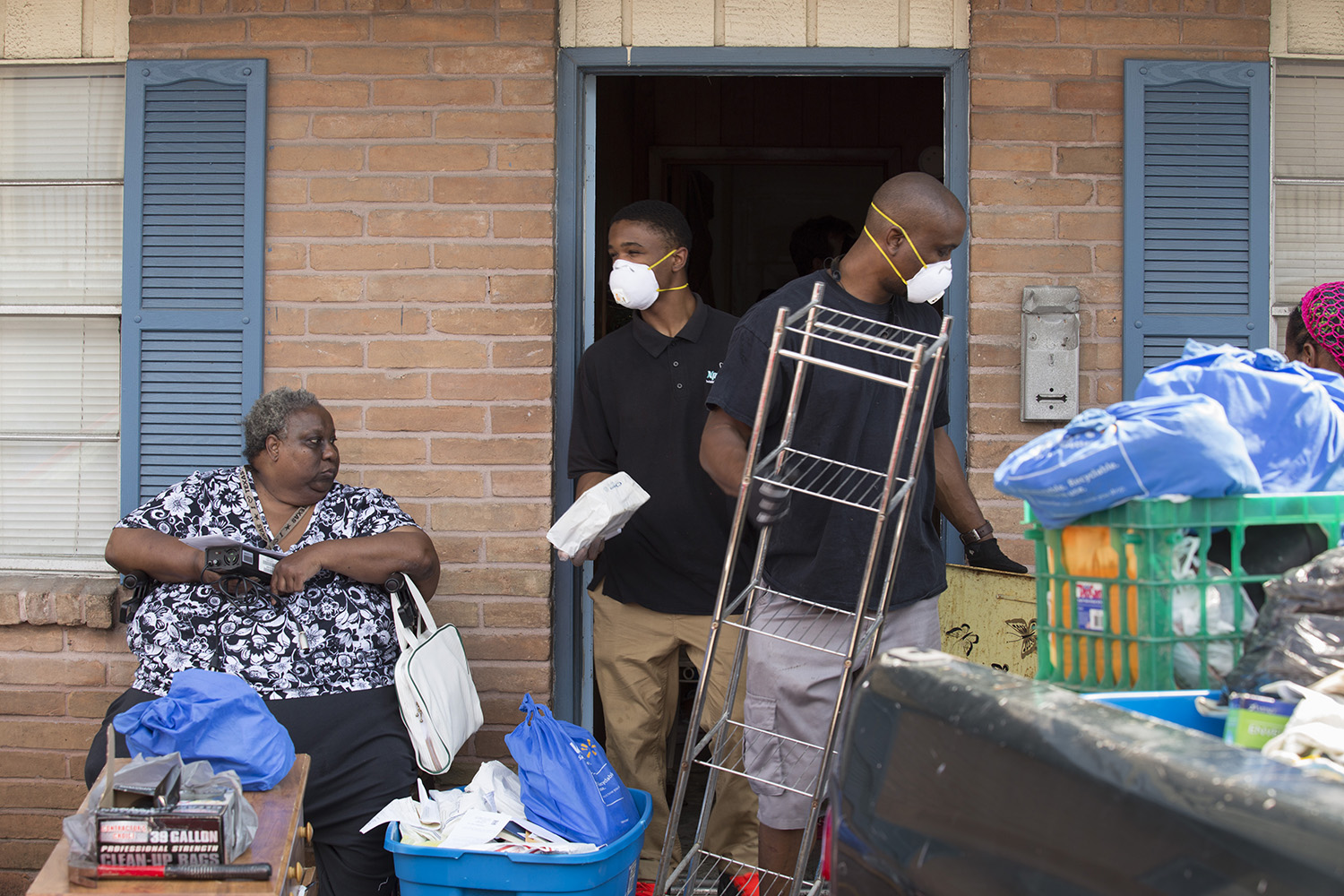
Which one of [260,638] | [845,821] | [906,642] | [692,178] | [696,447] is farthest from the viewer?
[692,178]

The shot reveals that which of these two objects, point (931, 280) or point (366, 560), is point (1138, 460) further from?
point (366, 560)

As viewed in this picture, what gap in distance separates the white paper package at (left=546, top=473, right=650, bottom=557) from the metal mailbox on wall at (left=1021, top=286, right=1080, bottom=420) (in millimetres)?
1295

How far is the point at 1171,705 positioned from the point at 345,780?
7.54 feet

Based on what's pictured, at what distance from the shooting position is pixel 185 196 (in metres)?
3.85

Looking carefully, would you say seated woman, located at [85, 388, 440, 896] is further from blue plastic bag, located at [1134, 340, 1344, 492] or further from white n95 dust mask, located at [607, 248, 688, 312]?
blue plastic bag, located at [1134, 340, 1344, 492]

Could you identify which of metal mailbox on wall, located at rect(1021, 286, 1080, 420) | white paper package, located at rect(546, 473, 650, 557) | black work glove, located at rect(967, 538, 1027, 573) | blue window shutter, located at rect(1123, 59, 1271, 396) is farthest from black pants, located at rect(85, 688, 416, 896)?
blue window shutter, located at rect(1123, 59, 1271, 396)

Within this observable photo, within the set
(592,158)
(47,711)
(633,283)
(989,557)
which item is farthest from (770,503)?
(47,711)

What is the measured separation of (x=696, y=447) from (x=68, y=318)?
2.15m

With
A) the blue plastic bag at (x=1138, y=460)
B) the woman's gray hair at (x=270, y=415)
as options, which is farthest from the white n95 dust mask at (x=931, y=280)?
the woman's gray hair at (x=270, y=415)

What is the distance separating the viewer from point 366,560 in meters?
3.36

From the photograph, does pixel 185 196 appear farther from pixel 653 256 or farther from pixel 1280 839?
pixel 1280 839

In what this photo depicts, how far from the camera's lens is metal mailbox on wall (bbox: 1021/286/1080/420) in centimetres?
370

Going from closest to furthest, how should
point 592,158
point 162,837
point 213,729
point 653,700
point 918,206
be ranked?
point 162,837 → point 213,729 → point 918,206 → point 653,700 → point 592,158

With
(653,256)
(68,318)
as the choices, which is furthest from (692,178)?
(68,318)
